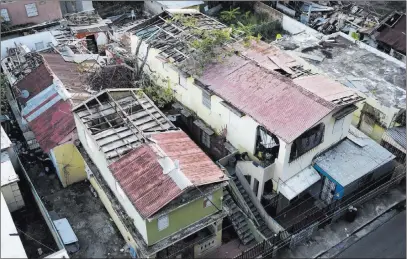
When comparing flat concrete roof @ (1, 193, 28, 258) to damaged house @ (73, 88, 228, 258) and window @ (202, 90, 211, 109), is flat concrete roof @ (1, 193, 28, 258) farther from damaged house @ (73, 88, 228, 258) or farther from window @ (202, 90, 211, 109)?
window @ (202, 90, 211, 109)

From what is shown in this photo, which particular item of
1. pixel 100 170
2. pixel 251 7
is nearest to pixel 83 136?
pixel 100 170

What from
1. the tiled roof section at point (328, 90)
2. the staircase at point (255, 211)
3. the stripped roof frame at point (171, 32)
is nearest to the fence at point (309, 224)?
the staircase at point (255, 211)

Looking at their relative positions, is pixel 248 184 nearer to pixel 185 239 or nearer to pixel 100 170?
pixel 185 239

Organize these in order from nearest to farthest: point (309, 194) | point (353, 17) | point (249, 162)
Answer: point (249, 162), point (309, 194), point (353, 17)

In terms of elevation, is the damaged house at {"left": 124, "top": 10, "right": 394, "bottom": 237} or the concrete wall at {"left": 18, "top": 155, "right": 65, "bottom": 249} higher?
the damaged house at {"left": 124, "top": 10, "right": 394, "bottom": 237}

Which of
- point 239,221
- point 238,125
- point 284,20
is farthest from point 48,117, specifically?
point 284,20

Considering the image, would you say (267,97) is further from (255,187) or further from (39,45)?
(39,45)

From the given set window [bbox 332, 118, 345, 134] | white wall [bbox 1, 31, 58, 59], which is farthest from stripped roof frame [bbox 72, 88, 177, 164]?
white wall [bbox 1, 31, 58, 59]

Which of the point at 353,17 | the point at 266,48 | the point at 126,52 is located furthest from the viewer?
the point at 353,17
